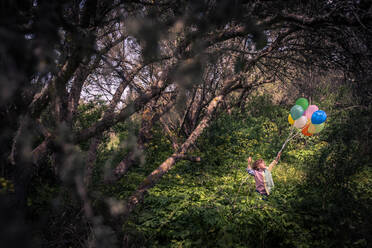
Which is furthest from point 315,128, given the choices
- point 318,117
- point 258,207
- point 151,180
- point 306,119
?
point 151,180

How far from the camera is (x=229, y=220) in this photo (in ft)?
12.4

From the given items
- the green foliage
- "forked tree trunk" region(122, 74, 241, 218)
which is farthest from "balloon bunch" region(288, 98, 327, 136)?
"forked tree trunk" region(122, 74, 241, 218)

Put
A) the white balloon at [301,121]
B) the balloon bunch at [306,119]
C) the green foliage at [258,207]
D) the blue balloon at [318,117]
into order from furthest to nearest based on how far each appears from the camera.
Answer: the white balloon at [301,121], the balloon bunch at [306,119], the blue balloon at [318,117], the green foliage at [258,207]

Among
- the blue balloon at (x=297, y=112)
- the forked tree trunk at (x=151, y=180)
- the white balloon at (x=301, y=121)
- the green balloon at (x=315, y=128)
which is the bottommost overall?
the forked tree trunk at (x=151, y=180)

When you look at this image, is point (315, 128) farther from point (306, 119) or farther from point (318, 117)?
point (318, 117)

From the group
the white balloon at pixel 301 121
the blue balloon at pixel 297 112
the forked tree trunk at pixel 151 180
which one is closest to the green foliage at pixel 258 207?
the forked tree trunk at pixel 151 180

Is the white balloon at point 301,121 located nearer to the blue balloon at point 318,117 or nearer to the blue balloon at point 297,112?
the blue balloon at point 297,112

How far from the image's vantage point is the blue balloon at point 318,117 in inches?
217

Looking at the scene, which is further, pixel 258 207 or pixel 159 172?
pixel 258 207

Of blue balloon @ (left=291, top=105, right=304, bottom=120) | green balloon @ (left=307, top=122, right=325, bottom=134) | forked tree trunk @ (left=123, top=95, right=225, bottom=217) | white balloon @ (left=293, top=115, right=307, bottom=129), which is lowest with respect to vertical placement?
forked tree trunk @ (left=123, top=95, right=225, bottom=217)

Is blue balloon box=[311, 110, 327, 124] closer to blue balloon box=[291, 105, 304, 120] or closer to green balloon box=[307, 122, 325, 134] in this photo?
green balloon box=[307, 122, 325, 134]

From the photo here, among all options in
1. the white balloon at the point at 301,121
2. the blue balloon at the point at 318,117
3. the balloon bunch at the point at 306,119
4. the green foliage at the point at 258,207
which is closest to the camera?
the green foliage at the point at 258,207

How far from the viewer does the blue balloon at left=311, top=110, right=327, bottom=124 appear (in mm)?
5516

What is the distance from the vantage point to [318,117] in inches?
218
